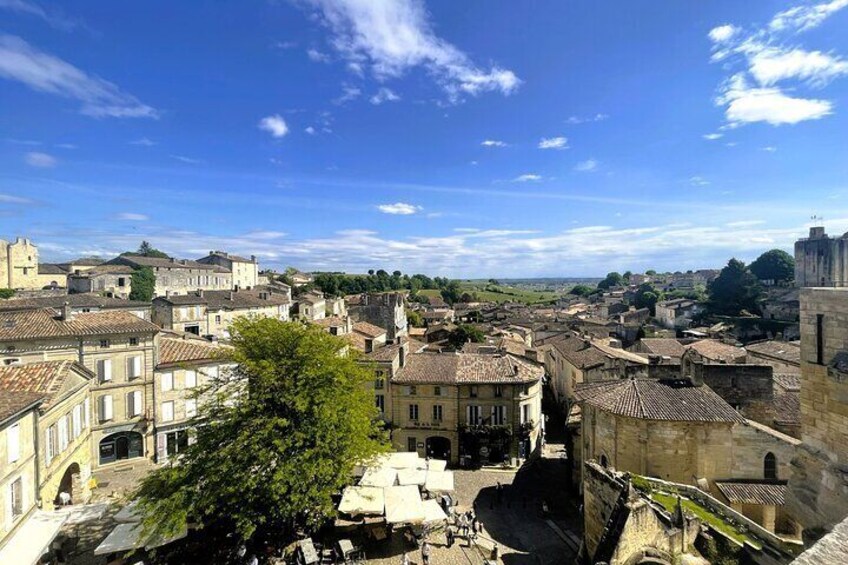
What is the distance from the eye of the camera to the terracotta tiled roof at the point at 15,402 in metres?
15.7

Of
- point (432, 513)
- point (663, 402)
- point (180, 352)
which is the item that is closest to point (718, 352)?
point (663, 402)

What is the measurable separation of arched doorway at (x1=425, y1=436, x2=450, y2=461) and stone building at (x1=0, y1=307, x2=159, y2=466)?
19848 mm

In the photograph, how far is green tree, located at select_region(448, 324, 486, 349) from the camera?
60744 millimetres

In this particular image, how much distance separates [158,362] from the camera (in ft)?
94.2

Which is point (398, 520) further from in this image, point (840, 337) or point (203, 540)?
point (840, 337)

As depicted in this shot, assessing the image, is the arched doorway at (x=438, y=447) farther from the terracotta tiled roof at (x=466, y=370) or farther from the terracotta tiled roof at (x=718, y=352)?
the terracotta tiled roof at (x=718, y=352)

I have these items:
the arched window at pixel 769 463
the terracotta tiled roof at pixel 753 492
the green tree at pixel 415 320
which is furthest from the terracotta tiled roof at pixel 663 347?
the green tree at pixel 415 320

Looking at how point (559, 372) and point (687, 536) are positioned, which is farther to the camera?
point (559, 372)

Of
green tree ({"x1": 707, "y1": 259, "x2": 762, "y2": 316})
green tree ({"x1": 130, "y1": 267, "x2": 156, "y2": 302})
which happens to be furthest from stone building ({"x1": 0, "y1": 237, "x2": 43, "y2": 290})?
green tree ({"x1": 707, "y1": 259, "x2": 762, "y2": 316})

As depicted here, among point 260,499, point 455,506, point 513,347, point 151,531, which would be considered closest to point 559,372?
point 513,347

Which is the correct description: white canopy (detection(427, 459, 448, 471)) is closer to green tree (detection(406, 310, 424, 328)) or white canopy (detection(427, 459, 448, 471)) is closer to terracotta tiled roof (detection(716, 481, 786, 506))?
terracotta tiled roof (detection(716, 481, 786, 506))

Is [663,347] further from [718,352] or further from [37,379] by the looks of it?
[37,379]

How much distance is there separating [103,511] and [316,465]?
10493 mm

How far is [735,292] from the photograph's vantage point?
82688 mm
